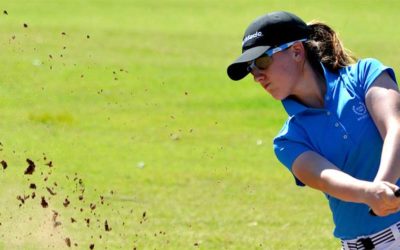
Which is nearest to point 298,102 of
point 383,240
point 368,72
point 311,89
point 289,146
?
point 311,89

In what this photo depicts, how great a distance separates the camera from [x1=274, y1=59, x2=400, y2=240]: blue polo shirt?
4773mm

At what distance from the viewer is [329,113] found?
15.9ft

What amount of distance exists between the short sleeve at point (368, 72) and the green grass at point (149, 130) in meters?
4.38

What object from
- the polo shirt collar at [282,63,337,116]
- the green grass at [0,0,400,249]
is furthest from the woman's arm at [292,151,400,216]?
the green grass at [0,0,400,249]

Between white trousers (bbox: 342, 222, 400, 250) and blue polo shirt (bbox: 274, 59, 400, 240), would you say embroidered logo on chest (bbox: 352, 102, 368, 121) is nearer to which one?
blue polo shirt (bbox: 274, 59, 400, 240)

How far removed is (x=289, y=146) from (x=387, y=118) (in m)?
0.43

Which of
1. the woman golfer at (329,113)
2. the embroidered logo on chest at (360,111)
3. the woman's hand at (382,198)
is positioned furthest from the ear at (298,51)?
the woman's hand at (382,198)

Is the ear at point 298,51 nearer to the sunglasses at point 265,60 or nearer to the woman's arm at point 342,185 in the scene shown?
the sunglasses at point 265,60

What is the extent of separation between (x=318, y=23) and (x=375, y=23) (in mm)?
20472

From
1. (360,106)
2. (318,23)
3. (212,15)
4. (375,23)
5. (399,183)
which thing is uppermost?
(212,15)

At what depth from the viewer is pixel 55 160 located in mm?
12531

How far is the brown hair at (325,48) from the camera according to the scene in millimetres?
4949

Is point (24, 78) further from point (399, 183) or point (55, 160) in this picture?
point (399, 183)

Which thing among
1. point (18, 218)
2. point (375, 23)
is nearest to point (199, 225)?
point (18, 218)
